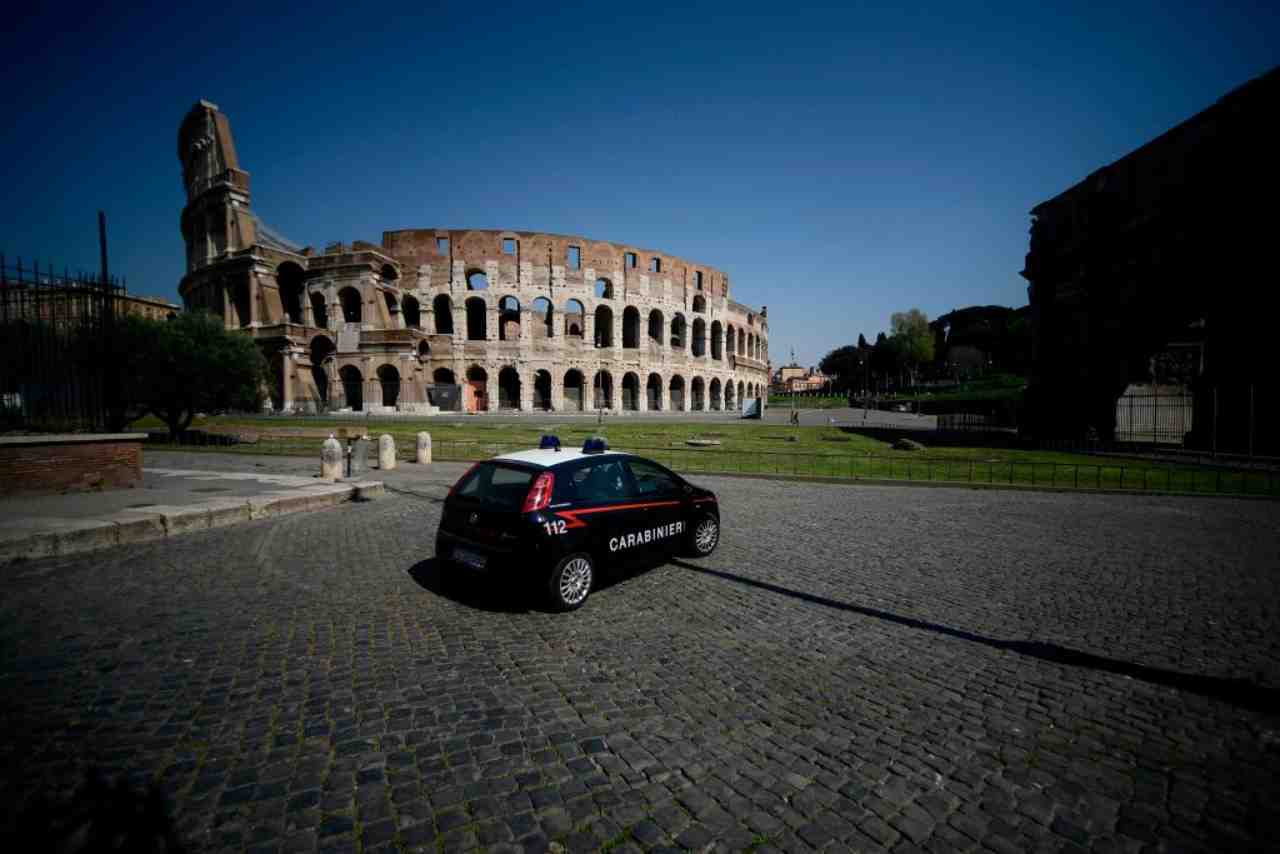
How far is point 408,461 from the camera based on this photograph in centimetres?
1694

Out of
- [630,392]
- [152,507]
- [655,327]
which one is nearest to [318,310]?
[630,392]

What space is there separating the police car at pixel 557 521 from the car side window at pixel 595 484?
11mm

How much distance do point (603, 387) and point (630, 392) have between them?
11.8ft

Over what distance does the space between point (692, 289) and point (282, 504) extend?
5145cm

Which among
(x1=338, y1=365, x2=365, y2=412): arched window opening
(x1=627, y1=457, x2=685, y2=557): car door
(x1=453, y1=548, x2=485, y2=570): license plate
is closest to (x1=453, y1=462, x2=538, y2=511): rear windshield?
(x1=453, y1=548, x2=485, y2=570): license plate

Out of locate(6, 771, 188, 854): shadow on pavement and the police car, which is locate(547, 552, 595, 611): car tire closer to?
the police car

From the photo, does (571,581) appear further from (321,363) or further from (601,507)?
(321,363)

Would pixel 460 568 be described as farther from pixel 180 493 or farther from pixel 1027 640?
pixel 180 493

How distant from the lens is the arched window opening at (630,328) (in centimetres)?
5138

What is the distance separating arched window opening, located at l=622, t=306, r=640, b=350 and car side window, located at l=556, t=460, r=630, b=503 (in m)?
45.7

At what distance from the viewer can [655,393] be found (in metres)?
53.1

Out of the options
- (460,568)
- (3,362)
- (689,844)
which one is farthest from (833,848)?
(3,362)

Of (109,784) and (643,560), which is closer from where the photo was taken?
(109,784)

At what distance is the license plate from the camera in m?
4.77
